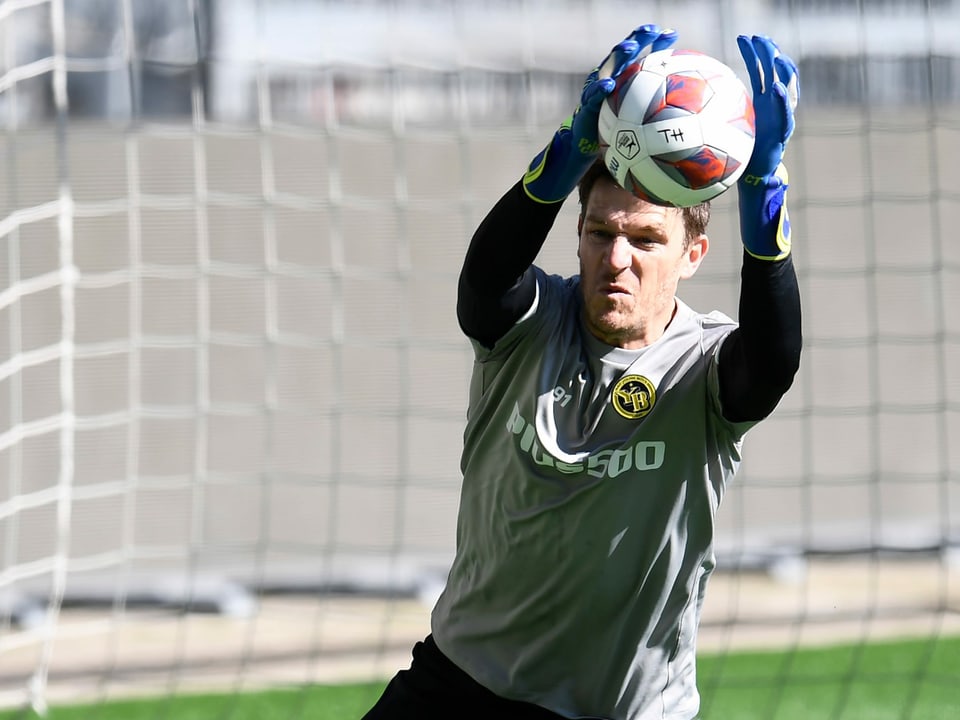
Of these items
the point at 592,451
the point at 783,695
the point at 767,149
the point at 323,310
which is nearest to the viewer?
the point at 767,149

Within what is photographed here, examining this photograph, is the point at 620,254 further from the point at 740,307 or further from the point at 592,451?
the point at 592,451

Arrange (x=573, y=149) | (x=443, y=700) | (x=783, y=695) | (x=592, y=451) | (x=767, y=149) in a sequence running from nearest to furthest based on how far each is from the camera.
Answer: (x=767, y=149) < (x=573, y=149) < (x=592, y=451) < (x=443, y=700) < (x=783, y=695)

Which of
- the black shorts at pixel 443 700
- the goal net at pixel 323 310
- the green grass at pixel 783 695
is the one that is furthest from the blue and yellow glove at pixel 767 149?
the goal net at pixel 323 310

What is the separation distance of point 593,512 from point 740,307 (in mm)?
523

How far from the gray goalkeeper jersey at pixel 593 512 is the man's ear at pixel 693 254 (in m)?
0.11

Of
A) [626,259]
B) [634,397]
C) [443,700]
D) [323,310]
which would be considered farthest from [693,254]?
[323,310]

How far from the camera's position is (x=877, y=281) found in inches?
282

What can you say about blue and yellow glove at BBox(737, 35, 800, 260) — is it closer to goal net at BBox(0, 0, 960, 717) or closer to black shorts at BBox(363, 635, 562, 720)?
black shorts at BBox(363, 635, 562, 720)

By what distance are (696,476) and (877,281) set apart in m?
4.93

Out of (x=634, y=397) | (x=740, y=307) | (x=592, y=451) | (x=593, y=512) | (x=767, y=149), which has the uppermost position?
→ (x=767, y=149)

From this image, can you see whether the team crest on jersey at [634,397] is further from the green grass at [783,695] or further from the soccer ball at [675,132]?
the green grass at [783,695]

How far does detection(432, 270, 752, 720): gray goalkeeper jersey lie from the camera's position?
2.62 m

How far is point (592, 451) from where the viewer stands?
2.61 meters

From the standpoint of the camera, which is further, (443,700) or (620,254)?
(443,700)
